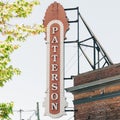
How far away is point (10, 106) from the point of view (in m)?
23.2

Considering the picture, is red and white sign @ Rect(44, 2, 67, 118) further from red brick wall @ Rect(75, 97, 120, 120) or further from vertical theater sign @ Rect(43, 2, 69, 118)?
red brick wall @ Rect(75, 97, 120, 120)

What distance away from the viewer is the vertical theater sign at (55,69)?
3553cm

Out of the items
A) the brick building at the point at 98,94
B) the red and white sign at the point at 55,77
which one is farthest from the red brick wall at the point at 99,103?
the red and white sign at the point at 55,77

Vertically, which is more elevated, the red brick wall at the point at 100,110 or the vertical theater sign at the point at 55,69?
the vertical theater sign at the point at 55,69

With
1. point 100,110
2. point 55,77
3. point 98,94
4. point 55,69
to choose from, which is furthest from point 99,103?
point 55,69

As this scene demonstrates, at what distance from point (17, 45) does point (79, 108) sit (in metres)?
12.3

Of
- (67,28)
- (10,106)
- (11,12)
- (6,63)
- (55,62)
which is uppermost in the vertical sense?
(67,28)

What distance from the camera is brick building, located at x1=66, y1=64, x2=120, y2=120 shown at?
31.7m

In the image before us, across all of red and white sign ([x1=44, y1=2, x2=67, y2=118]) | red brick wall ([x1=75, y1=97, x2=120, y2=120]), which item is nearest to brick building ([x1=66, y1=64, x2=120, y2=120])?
red brick wall ([x1=75, y1=97, x2=120, y2=120])

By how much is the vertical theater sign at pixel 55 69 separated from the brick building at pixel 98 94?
31.7 inches

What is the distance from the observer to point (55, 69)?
3588 centimetres

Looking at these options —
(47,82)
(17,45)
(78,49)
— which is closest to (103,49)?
(78,49)

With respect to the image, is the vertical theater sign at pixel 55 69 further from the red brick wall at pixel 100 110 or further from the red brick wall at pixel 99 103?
the red brick wall at pixel 100 110

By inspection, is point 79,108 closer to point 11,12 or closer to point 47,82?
point 47,82
